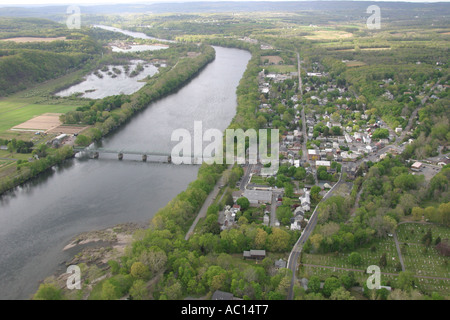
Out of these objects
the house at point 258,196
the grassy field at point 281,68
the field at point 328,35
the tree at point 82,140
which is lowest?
the house at point 258,196

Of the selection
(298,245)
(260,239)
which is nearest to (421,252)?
(298,245)

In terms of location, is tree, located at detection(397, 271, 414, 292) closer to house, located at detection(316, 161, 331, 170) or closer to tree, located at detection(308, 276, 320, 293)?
tree, located at detection(308, 276, 320, 293)

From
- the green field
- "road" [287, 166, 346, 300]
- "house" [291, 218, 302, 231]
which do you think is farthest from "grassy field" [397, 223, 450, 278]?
the green field

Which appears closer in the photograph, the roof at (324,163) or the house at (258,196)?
the house at (258,196)

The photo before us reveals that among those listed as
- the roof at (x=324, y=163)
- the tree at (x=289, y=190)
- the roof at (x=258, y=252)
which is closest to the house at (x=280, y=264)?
the roof at (x=258, y=252)

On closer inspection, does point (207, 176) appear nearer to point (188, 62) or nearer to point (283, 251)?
point (283, 251)

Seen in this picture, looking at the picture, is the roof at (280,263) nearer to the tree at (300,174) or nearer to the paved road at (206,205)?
the paved road at (206,205)
